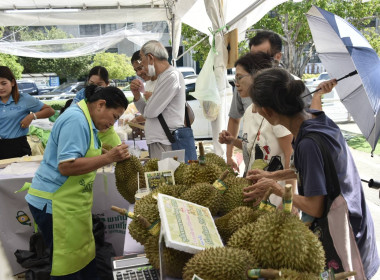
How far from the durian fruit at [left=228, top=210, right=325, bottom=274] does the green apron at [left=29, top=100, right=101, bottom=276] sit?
1.25 meters

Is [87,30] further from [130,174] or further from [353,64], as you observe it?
[353,64]

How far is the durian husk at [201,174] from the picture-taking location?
1934mm

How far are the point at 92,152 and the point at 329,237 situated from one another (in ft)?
4.46

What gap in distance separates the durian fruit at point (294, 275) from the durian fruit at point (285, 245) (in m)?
0.05

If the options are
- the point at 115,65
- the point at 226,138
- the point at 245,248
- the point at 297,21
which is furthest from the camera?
the point at 115,65

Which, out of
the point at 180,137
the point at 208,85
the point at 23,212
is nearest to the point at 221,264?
the point at 180,137

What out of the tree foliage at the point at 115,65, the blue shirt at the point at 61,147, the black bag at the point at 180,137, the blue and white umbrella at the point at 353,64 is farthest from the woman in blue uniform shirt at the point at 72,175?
the tree foliage at the point at 115,65

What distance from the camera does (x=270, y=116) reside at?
154 centimetres

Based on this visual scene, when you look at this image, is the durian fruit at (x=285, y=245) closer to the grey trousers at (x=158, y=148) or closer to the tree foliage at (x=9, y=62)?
the grey trousers at (x=158, y=148)

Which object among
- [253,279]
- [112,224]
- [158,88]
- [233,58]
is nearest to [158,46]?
[158,88]

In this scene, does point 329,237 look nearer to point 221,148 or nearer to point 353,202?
point 353,202

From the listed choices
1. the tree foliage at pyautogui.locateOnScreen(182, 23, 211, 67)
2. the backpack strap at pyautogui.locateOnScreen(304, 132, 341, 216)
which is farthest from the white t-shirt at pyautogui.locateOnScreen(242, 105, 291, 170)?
the tree foliage at pyautogui.locateOnScreen(182, 23, 211, 67)

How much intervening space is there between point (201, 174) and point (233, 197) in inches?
10.5

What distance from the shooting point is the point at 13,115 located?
3555mm
